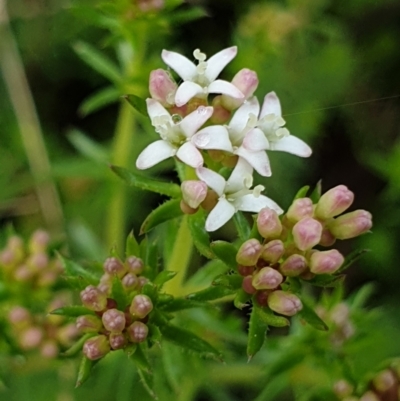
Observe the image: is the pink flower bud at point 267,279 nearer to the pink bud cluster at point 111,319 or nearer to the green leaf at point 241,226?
the green leaf at point 241,226

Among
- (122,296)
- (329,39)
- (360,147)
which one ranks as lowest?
(360,147)

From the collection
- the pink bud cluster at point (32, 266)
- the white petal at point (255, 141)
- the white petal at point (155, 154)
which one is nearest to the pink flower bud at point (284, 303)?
the white petal at point (255, 141)

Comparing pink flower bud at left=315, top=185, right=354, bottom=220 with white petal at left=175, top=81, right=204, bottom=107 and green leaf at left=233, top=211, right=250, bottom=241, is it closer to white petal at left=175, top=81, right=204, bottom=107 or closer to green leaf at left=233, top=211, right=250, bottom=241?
green leaf at left=233, top=211, right=250, bottom=241

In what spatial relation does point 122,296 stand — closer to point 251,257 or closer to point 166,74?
point 251,257

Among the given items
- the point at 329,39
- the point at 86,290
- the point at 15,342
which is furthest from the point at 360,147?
the point at 86,290

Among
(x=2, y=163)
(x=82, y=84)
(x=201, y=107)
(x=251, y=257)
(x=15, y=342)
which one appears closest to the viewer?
(x=251, y=257)

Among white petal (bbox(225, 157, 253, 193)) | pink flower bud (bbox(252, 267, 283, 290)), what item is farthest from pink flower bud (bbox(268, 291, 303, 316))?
white petal (bbox(225, 157, 253, 193))

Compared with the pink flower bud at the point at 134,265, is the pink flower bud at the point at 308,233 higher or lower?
higher
